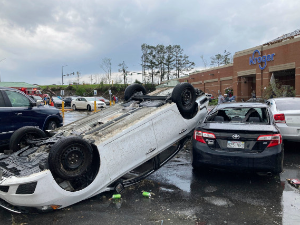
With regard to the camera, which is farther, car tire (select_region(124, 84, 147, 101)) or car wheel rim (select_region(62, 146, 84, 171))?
car tire (select_region(124, 84, 147, 101))

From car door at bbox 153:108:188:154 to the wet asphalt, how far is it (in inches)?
30.9

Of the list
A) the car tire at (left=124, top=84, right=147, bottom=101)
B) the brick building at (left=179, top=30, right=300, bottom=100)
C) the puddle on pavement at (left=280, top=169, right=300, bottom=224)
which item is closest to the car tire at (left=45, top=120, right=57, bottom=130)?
the car tire at (left=124, top=84, right=147, bottom=101)

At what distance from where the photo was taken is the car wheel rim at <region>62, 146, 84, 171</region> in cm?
345

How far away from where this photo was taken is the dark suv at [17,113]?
20.7 ft

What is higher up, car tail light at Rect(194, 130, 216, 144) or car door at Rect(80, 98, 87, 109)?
car door at Rect(80, 98, 87, 109)

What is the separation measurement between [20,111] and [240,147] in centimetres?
556

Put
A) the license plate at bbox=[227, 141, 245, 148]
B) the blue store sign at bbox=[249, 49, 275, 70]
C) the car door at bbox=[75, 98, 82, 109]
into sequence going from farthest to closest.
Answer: the car door at bbox=[75, 98, 82, 109] < the blue store sign at bbox=[249, 49, 275, 70] < the license plate at bbox=[227, 141, 245, 148]

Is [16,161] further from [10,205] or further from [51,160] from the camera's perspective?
[51,160]

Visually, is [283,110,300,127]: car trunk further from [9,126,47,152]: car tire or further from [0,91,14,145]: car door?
[0,91,14,145]: car door

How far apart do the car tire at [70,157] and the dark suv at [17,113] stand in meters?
3.72

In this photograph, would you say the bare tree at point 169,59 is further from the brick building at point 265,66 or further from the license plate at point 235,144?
the license plate at point 235,144

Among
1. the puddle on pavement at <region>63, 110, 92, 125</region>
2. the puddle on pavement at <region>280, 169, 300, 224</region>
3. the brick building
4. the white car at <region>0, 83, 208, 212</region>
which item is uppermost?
the brick building

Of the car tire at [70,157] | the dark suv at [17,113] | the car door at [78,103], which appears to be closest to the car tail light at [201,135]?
the car tire at [70,157]

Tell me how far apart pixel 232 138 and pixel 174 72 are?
184 feet
